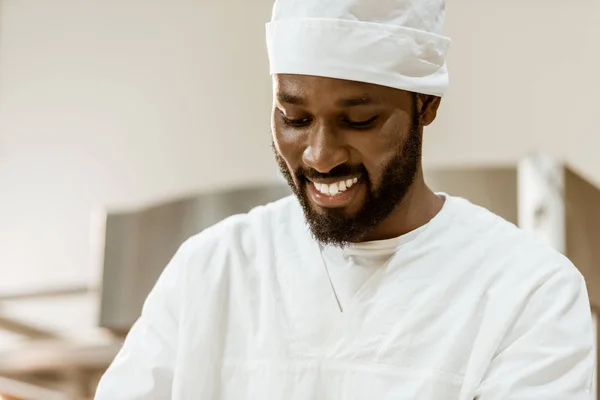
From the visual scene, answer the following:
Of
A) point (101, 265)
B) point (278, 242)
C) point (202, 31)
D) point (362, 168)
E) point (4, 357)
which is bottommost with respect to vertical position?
point (4, 357)

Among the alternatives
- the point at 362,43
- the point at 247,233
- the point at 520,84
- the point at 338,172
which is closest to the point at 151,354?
the point at 247,233

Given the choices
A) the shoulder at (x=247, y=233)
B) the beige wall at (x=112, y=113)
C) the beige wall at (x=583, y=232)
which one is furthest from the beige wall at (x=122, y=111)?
the shoulder at (x=247, y=233)

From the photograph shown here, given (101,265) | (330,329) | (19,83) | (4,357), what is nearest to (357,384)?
(330,329)

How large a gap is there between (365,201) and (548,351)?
0.91 feet

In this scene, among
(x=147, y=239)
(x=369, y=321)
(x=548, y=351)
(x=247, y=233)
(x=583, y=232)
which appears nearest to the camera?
(x=548, y=351)

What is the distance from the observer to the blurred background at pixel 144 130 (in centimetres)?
253

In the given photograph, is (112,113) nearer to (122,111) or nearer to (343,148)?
(122,111)

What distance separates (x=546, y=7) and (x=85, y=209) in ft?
6.05

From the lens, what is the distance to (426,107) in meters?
1.19

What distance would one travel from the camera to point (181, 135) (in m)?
3.36

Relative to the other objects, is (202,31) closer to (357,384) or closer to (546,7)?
(546,7)

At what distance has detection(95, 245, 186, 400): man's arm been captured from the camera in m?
1.11

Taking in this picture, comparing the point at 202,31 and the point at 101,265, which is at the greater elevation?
the point at 202,31

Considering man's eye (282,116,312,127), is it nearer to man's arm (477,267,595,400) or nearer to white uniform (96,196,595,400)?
white uniform (96,196,595,400)
